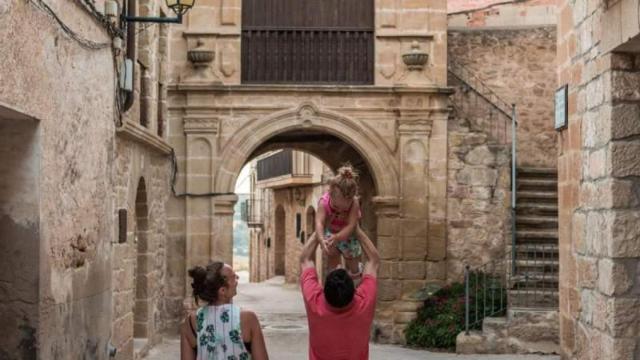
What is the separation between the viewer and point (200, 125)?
49.8 ft

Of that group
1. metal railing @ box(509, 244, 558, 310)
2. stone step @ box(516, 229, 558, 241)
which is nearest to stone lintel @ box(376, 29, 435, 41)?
stone step @ box(516, 229, 558, 241)

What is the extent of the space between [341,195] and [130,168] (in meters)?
6.65

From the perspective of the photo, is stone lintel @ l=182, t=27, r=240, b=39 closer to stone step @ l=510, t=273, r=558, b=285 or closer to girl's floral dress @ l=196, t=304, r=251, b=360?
stone step @ l=510, t=273, r=558, b=285

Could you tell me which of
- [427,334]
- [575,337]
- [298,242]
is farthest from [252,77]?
[298,242]

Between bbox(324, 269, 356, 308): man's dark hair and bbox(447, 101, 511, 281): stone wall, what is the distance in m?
10.7

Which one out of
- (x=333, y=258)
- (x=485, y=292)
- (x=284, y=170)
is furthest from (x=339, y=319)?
(x=284, y=170)

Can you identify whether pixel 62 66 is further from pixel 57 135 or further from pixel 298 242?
pixel 298 242

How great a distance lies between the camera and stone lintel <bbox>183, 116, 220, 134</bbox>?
1515 centimetres

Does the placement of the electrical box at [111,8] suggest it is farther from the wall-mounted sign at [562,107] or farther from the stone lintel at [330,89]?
the stone lintel at [330,89]

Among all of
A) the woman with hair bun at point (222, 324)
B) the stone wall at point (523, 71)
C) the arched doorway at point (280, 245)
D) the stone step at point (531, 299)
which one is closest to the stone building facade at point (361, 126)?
the stone wall at point (523, 71)

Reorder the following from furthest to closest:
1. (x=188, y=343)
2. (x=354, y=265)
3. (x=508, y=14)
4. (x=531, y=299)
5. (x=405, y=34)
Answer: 1. (x=508, y=14)
2. (x=405, y=34)
3. (x=531, y=299)
4. (x=354, y=265)
5. (x=188, y=343)

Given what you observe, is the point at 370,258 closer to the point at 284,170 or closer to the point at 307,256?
the point at 307,256

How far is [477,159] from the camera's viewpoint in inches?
601

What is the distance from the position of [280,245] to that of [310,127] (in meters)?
15.6
